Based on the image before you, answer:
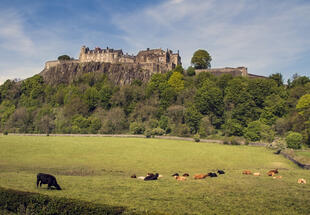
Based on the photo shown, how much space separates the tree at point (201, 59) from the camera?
4493 inches

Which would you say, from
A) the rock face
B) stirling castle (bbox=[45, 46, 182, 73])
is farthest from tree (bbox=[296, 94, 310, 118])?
stirling castle (bbox=[45, 46, 182, 73])

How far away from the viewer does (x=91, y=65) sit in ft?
403

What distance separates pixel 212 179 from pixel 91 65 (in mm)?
106905

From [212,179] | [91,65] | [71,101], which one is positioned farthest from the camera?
[91,65]

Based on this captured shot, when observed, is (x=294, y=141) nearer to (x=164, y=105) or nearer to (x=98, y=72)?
(x=164, y=105)

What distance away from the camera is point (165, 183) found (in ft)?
73.0

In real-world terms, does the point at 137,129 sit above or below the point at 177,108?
below

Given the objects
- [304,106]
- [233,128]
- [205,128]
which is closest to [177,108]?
[205,128]

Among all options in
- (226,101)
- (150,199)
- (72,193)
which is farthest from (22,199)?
(226,101)

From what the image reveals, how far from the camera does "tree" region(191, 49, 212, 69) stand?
11412cm

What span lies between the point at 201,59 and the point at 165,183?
318ft

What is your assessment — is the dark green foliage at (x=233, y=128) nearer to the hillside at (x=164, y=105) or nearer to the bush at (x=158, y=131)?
the hillside at (x=164, y=105)

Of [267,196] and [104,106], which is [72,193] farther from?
[104,106]

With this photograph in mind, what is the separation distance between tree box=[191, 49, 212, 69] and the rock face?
18.6 meters
